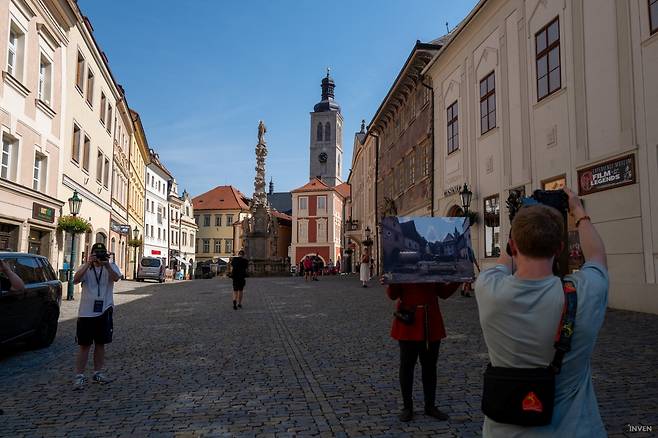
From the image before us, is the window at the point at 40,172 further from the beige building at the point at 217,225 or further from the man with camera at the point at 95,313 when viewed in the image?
the beige building at the point at 217,225

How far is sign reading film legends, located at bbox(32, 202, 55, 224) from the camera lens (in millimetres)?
17941

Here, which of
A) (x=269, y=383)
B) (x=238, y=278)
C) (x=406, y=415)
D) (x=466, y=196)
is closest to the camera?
(x=406, y=415)

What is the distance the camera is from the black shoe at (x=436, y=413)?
4703 mm

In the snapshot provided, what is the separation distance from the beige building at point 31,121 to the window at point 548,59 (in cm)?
1565

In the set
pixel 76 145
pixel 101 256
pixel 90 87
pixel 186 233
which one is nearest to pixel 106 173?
pixel 90 87

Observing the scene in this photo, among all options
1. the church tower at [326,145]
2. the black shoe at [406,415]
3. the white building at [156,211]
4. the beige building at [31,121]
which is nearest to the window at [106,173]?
the beige building at [31,121]

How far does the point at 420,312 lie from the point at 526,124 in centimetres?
1262

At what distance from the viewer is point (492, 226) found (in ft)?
58.7

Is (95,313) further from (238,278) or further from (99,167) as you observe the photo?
(99,167)

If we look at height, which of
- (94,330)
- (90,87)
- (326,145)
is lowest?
(94,330)

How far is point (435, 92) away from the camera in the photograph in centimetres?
2373

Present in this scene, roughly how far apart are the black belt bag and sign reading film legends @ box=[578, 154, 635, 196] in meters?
11.1

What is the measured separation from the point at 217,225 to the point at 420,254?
8610cm

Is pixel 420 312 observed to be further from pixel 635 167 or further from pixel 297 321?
pixel 635 167
